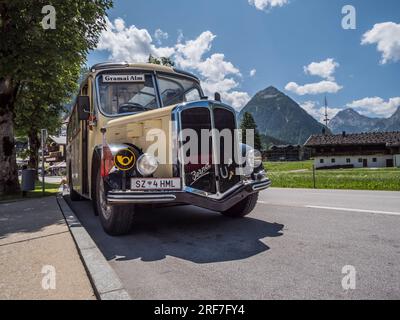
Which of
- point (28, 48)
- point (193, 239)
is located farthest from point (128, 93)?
point (28, 48)

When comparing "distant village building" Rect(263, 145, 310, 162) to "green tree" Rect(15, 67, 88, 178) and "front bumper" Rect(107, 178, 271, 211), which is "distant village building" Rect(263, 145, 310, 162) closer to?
"green tree" Rect(15, 67, 88, 178)

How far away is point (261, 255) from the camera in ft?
11.7

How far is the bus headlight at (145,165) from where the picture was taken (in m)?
4.30

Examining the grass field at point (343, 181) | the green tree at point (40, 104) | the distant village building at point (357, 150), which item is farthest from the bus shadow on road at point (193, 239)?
the distant village building at point (357, 150)

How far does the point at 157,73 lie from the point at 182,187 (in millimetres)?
2803

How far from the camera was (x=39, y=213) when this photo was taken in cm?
770

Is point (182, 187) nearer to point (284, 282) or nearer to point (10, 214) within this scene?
point (284, 282)

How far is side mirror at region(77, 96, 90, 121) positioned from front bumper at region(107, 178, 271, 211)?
2283 mm

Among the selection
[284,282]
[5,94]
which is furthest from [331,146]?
[284,282]

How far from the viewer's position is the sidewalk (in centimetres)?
285

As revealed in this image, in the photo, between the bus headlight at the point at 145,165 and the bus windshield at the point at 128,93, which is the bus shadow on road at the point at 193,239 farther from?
the bus windshield at the point at 128,93

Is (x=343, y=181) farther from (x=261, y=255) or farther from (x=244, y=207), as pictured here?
(x=261, y=255)

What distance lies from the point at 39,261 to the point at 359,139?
7356 cm
